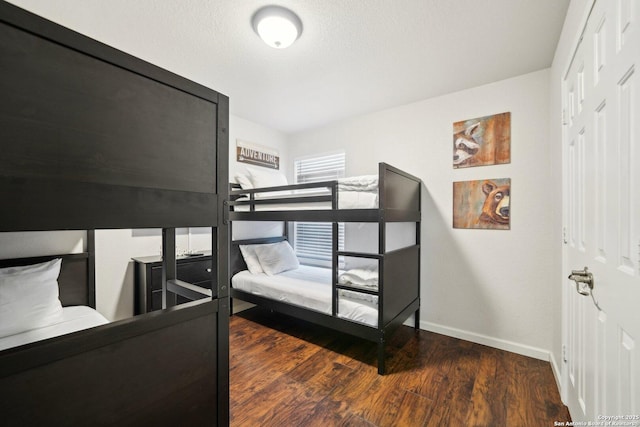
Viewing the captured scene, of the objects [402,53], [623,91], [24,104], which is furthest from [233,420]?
[402,53]

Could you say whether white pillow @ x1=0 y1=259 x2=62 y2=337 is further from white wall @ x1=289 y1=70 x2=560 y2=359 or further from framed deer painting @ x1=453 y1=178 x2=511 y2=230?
framed deer painting @ x1=453 y1=178 x2=511 y2=230

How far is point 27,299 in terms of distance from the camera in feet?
5.27

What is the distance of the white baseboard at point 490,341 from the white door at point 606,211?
2.66 feet

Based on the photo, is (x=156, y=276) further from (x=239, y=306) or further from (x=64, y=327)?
(x=239, y=306)

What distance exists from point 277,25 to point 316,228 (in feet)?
8.31

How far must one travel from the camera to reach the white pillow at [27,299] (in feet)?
5.01

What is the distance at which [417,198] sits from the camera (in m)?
2.84

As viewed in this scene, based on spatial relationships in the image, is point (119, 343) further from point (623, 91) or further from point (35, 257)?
point (35, 257)

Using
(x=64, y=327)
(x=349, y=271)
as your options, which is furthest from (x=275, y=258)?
(x=64, y=327)

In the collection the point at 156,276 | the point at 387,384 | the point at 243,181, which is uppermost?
the point at 243,181

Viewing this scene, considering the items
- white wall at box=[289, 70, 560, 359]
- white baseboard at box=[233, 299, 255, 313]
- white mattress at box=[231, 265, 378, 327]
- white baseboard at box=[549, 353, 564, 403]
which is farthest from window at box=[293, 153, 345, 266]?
white baseboard at box=[549, 353, 564, 403]

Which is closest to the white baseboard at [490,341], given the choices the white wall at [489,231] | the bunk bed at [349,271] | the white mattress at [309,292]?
the white wall at [489,231]

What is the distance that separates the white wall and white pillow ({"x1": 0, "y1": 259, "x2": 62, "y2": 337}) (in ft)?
10.0

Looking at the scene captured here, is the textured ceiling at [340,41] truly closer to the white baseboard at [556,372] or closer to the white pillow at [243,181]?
the white pillow at [243,181]
